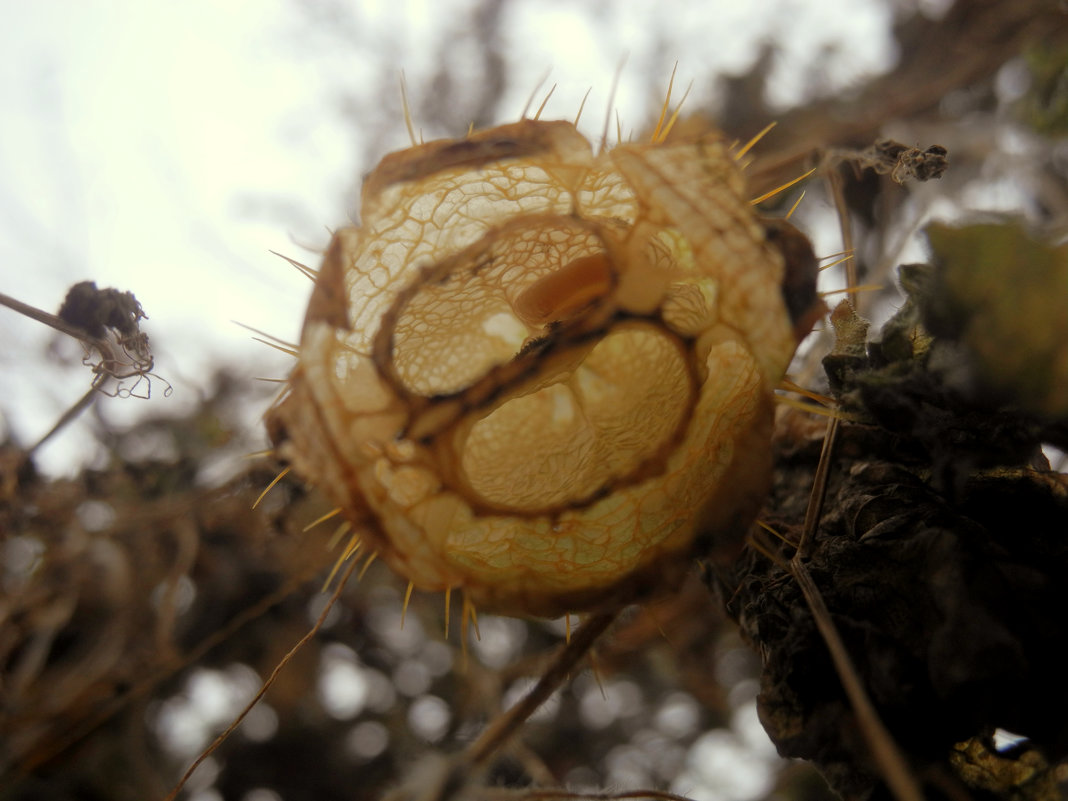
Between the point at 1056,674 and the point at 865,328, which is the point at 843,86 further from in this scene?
the point at 1056,674

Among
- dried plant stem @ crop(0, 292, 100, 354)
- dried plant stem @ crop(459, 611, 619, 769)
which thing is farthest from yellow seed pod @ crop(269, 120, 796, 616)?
dried plant stem @ crop(0, 292, 100, 354)

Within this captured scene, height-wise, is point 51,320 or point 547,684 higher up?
point 51,320

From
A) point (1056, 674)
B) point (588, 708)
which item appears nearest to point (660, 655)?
point (588, 708)

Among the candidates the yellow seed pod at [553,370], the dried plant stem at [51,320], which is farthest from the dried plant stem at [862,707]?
the dried plant stem at [51,320]

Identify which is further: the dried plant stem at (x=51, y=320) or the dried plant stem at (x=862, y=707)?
the dried plant stem at (x=51, y=320)

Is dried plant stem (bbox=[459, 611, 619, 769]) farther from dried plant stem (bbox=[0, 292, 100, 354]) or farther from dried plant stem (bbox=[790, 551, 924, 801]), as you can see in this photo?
dried plant stem (bbox=[0, 292, 100, 354])

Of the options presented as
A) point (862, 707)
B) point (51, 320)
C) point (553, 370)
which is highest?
point (51, 320)

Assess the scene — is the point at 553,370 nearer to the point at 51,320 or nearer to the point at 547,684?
the point at 547,684

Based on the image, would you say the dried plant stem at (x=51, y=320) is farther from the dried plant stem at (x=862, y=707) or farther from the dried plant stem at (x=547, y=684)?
the dried plant stem at (x=862, y=707)

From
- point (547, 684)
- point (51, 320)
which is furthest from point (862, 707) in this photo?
point (51, 320)
